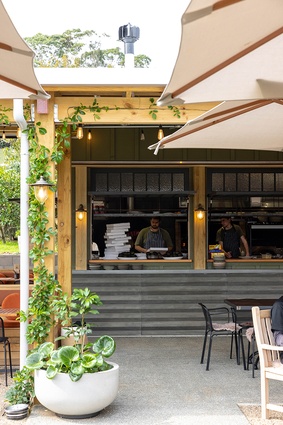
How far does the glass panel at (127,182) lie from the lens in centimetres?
1278

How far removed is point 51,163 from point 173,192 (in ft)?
17.6

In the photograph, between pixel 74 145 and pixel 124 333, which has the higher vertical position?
pixel 74 145

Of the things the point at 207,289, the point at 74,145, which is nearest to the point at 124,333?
the point at 207,289

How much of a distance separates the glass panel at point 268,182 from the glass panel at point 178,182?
56.9 inches

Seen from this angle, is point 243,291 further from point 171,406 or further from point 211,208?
point 171,406

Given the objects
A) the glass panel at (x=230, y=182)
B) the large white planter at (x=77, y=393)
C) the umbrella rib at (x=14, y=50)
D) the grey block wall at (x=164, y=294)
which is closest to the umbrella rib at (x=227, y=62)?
the umbrella rib at (x=14, y=50)

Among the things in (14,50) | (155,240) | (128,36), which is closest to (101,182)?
(155,240)

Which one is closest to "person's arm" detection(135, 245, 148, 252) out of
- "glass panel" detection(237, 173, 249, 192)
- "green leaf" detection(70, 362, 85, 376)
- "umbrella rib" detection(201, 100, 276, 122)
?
"glass panel" detection(237, 173, 249, 192)

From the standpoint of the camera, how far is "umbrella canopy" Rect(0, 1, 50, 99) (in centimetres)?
397

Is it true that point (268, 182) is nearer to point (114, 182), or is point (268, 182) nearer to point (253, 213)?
point (253, 213)

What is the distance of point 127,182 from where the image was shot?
12797 millimetres

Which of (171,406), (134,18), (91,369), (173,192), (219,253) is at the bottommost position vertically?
(171,406)

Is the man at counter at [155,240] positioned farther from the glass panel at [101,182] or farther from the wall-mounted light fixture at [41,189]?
the wall-mounted light fixture at [41,189]

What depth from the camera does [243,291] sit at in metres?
12.1
